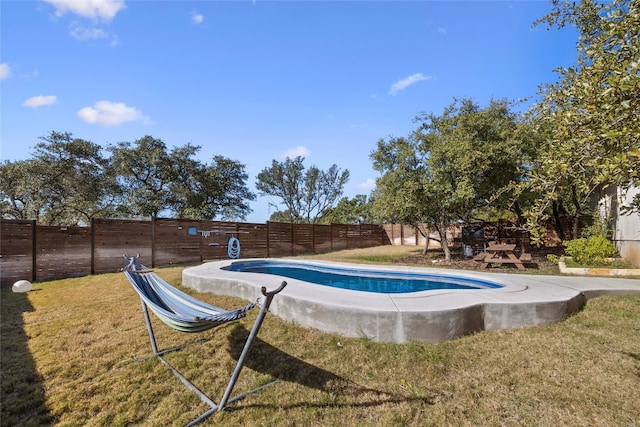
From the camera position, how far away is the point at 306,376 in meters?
3.08

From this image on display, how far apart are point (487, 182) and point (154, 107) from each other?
12073mm

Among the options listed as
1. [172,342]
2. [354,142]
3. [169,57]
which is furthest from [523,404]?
[354,142]

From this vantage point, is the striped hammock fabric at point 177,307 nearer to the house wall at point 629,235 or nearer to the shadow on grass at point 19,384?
the shadow on grass at point 19,384

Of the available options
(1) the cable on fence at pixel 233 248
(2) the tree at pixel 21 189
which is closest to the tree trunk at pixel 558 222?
(1) the cable on fence at pixel 233 248

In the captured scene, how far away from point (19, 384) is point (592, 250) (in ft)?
39.7

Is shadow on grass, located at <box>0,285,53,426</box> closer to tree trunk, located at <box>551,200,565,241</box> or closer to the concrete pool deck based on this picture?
the concrete pool deck

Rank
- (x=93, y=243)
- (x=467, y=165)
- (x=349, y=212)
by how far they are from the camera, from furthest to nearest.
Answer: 1. (x=349, y=212)
2. (x=467, y=165)
3. (x=93, y=243)

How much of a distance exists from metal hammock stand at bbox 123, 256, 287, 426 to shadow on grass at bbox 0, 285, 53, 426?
40.4 inches

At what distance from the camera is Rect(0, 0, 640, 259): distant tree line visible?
208cm

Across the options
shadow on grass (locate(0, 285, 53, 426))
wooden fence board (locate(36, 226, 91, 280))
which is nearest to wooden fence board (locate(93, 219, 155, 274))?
wooden fence board (locate(36, 226, 91, 280))

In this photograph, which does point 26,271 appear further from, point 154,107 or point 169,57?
point 169,57

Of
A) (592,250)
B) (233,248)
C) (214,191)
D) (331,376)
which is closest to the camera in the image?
(331,376)

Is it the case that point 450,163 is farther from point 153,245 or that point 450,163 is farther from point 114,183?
point 114,183

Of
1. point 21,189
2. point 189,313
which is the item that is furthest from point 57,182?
point 189,313
